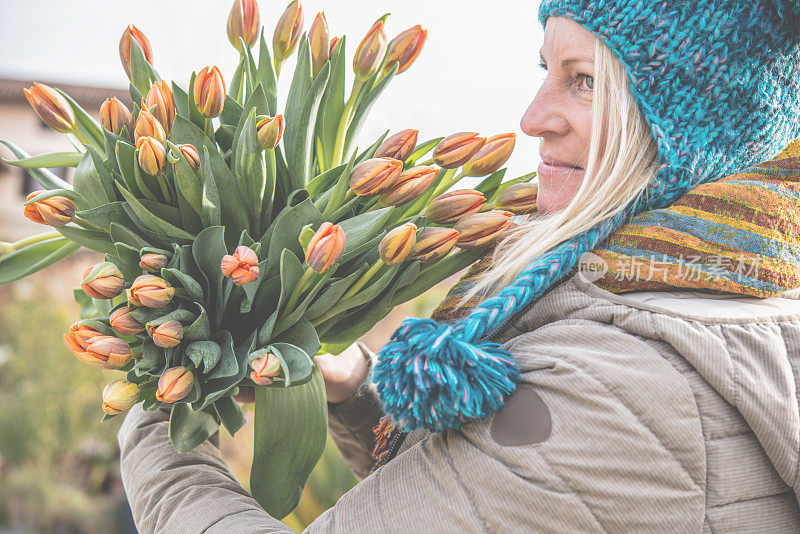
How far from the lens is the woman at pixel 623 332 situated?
2.12 ft

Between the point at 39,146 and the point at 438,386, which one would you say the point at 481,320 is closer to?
the point at 438,386

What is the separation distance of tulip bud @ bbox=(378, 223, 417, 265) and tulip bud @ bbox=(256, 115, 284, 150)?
169 mm

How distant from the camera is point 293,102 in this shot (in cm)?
94

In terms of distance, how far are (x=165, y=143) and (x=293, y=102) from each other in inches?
Answer: 8.3

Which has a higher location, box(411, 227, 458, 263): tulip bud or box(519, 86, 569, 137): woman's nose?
box(519, 86, 569, 137): woman's nose

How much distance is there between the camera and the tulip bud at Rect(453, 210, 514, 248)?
0.86 metres

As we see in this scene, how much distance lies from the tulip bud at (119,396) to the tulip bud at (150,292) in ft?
0.34

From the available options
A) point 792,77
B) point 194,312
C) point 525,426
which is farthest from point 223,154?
point 792,77

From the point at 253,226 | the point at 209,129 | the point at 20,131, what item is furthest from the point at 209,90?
the point at 20,131

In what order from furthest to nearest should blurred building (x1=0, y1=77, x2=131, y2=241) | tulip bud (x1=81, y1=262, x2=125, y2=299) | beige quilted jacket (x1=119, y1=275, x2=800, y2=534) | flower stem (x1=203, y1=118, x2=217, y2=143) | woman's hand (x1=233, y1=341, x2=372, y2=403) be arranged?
blurred building (x1=0, y1=77, x2=131, y2=241) < woman's hand (x1=233, y1=341, x2=372, y2=403) < flower stem (x1=203, y1=118, x2=217, y2=143) < tulip bud (x1=81, y1=262, x2=125, y2=299) < beige quilted jacket (x1=119, y1=275, x2=800, y2=534)

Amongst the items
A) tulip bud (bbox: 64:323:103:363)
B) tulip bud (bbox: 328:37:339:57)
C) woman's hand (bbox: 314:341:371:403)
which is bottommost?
woman's hand (bbox: 314:341:371:403)

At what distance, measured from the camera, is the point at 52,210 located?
0.78m

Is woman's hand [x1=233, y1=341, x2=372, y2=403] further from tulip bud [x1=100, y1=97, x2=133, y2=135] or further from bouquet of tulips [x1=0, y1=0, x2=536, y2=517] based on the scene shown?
tulip bud [x1=100, y1=97, x2=133, y2=135]

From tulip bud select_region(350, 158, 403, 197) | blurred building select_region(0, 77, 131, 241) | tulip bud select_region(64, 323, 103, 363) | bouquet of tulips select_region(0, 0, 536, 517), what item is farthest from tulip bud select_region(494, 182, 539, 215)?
blurred building select_region(0, 77, 131, 241)
